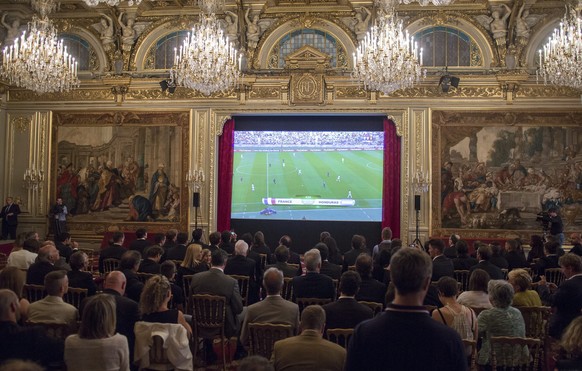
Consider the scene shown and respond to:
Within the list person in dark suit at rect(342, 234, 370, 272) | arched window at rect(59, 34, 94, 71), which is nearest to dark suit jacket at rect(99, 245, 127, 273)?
person in dark suit at rect(342, 234, 370, 272)

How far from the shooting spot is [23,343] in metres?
3.60

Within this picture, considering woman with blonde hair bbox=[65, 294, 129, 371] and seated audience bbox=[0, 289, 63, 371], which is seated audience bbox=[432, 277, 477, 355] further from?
seated audience bbox=[0, 289, 63, 371]

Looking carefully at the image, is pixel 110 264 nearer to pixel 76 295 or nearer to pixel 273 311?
pixel 76 295

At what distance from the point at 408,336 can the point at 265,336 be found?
9.00 feet

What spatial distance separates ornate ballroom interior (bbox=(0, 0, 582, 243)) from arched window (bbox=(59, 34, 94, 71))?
0.11ft

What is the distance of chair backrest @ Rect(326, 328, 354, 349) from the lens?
443cm

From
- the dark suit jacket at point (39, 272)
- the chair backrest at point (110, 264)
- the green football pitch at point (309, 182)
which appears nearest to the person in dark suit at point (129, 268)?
the dark suit jacket at point (39, 272)

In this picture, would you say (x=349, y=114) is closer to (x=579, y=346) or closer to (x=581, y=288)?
(x=581, y=288)

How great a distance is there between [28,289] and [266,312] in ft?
10.2

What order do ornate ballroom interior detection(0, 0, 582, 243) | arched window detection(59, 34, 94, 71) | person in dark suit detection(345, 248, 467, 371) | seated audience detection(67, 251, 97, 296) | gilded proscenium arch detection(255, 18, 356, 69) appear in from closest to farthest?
person in dark suit detection(345, 248, 467, 371) → seated audience detection(67, 251, 97, 296) → ornate ballroom interior detection(0, 0, 582, 243) → gilded proscenium arch detection(255, 18, 356, 69) → arched window detection(59, 34, 94, 71)

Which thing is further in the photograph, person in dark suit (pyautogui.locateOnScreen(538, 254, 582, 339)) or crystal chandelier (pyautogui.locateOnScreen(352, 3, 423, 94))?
crystal chandelier (pyautogui.locateOnScreen(352, 3, 423, 94))

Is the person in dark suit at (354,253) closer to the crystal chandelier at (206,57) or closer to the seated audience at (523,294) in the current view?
the seated audience at (523,294)

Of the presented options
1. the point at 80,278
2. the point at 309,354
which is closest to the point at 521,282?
the point at 309,354

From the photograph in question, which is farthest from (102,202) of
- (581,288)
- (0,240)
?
(581,288)
